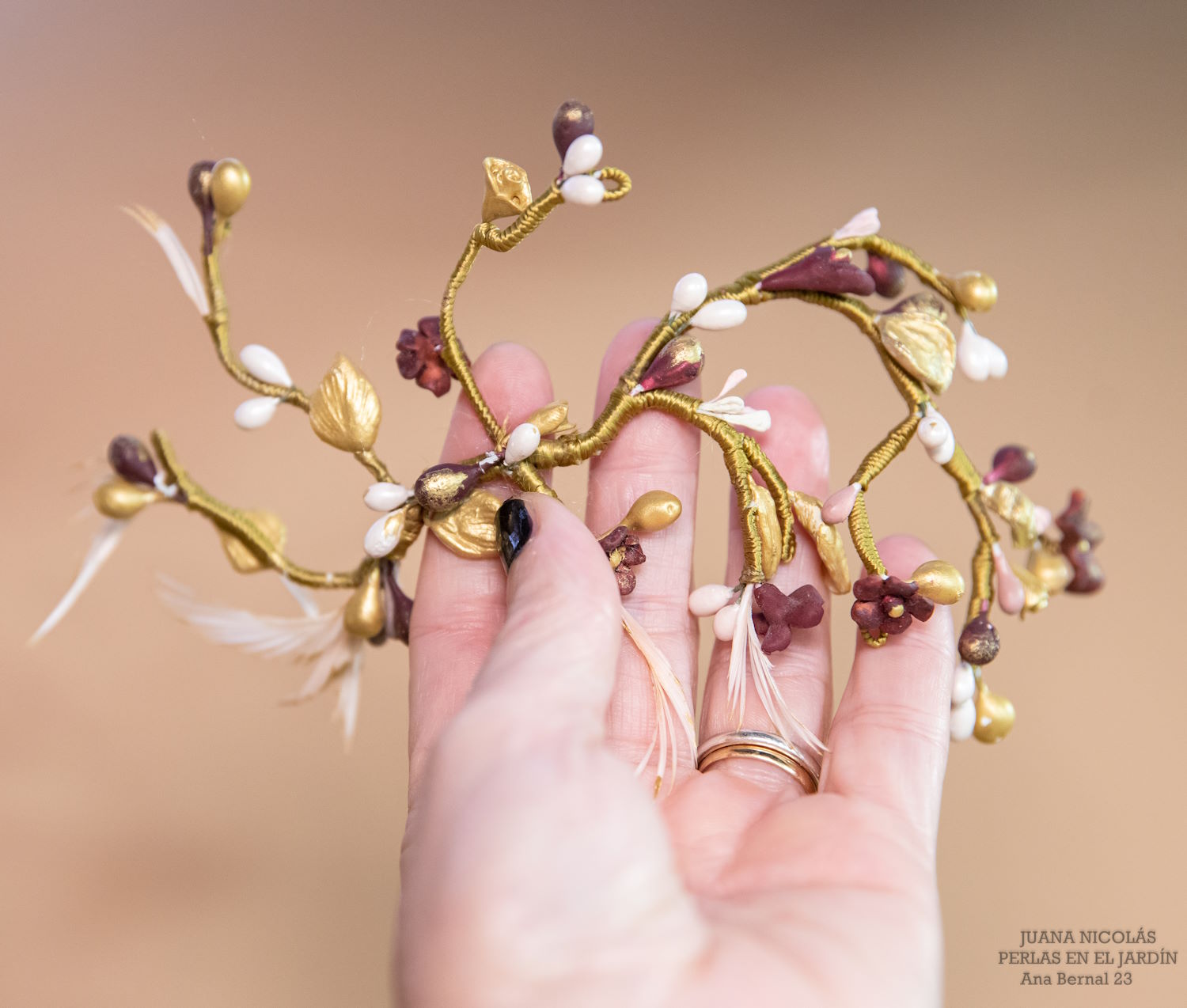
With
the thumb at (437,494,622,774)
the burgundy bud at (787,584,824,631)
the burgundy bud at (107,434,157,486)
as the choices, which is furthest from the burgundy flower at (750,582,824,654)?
the burgundy bud at (107,434,157,486)

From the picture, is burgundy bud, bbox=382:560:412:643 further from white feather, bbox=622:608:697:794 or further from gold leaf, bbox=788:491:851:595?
gold leaf, bbox=788:491:851:595

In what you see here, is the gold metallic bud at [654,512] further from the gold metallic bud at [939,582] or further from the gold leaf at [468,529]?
the gold metallic bud at [939,582]

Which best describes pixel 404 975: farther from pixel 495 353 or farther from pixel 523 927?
pixel 495 353

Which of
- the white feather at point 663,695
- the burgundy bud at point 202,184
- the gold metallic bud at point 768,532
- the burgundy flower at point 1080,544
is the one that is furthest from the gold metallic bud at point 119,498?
the burgundy flower at point 1080,544

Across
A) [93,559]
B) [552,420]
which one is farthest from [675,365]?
[93,559]

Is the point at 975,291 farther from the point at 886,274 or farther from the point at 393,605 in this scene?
the point at 393,605

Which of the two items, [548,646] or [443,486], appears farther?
[443,486]
